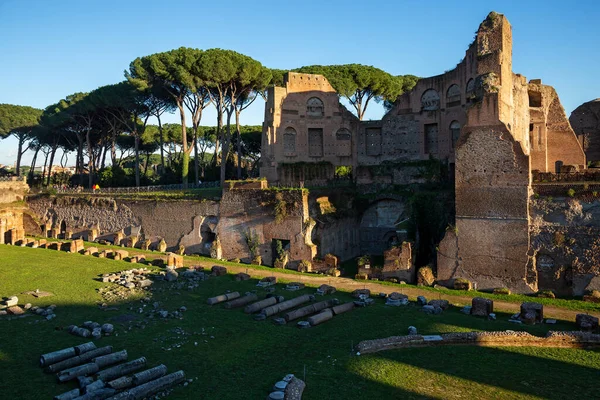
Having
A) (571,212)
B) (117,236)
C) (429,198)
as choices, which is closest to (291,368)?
(571,212)

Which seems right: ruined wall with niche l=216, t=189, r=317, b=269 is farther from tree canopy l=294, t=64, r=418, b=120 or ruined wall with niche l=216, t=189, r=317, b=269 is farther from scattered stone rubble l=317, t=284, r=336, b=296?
tree canopy l=294, t=64, r=418, b=120

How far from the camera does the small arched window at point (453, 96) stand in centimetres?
2309

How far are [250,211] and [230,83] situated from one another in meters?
10.4

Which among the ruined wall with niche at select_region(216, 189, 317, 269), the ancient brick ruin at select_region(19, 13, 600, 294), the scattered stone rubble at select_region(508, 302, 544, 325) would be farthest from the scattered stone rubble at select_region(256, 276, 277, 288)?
the scattered stone rubble at select_region(508, 302, 544, 325)

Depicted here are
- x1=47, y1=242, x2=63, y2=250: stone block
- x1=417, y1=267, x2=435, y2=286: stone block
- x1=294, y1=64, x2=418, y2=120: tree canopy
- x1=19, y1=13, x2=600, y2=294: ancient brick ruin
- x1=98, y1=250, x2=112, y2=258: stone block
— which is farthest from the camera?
x1=294, y1=64, x2=418, y2=120: tree canopy

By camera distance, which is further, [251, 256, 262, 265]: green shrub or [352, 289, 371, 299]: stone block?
[251, 256, 262, 265]: green shrub

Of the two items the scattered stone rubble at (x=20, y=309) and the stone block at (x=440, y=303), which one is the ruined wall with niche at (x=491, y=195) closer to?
the stone block at (x=440, y=303)

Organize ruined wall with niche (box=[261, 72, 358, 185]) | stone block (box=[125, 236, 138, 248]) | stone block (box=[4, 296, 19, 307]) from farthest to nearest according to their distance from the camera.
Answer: ruined wall with niche (box=[261, 72, 358, 185]) < stone block (box=[125, 236, 138, 248]) < stone block (box=[4, 296, 19, 307])

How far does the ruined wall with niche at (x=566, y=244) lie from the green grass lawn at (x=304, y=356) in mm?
3892

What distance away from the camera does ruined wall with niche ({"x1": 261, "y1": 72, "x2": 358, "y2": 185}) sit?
25.8m

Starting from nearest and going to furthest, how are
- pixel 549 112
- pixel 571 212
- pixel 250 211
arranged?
pixel 571 212, pixel 250 211, pixel 549 112

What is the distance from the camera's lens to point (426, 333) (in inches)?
401

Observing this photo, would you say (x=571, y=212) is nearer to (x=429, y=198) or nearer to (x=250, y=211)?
(x=429, y=198)

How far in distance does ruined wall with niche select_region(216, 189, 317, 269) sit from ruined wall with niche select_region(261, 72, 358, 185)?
566 cm
